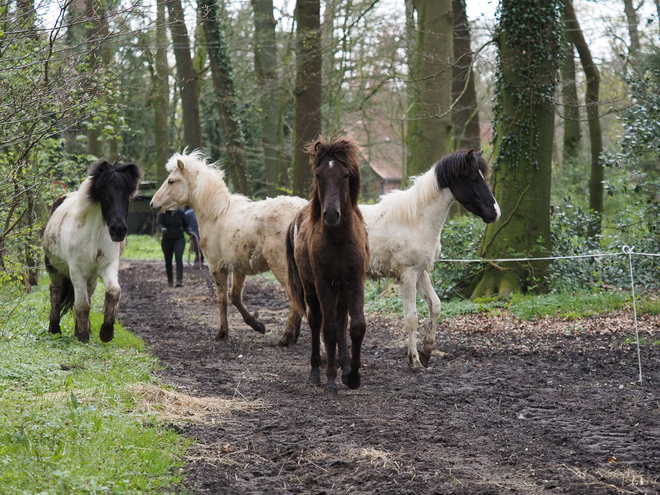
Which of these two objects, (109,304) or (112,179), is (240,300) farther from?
(112,179)

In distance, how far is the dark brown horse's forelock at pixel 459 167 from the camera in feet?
25.9

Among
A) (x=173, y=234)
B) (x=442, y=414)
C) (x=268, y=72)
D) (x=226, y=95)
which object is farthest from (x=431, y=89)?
(x=226, y=95)

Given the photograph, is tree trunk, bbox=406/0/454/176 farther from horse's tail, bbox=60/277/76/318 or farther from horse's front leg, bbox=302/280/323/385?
horse's tail, bbox=60/277/76/318

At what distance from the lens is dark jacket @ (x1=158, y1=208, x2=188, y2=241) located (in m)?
16.2

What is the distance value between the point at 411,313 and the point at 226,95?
15.9 m

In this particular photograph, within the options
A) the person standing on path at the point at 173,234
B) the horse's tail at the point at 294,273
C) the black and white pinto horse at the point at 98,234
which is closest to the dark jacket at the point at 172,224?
the person standing on path at the point at 173,234

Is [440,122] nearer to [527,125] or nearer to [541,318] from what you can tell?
[527,125]

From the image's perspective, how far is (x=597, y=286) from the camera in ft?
38.4

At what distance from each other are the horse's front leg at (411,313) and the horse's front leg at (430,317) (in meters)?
0.13

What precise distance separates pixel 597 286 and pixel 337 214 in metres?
7.37

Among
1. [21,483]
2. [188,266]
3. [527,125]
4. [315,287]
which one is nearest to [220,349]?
[315,287]

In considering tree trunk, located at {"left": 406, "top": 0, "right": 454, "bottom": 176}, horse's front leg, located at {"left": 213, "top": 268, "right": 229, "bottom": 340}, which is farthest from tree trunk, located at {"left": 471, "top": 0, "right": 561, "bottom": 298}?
horse's front leg, located at {"left": 213, "top": 268, "right": 229, "bottom": 340}

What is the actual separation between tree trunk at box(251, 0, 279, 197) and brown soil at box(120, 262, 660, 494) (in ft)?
44.8

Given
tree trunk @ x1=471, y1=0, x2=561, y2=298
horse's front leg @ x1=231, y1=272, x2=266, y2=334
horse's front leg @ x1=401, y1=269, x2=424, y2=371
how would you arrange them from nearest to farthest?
1. horse's front leg @ x1=401, y1=269, x2=424, y2=371
2. horse's front leg @ x1=231, y1=272, x2=266, y2=334
3. tree trunk @ x1=471, y1=0, x2=561, y2=298
